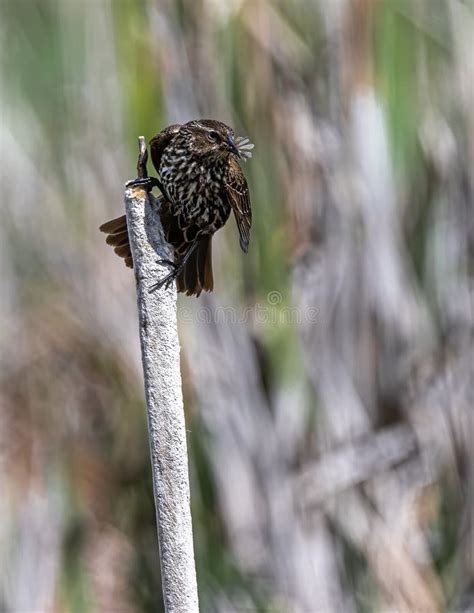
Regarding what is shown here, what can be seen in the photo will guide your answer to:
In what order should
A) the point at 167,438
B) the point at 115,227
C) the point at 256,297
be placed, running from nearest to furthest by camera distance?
the point at 167,438, the point at 115,227, the point at 256,297

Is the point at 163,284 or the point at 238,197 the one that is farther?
the point at 238,197

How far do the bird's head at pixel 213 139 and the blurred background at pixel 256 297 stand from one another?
174 mm

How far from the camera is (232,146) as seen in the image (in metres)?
1.69

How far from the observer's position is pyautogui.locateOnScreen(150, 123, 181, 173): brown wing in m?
1.66

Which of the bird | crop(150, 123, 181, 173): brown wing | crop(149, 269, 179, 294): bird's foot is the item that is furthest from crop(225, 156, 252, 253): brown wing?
crop(149, 269, 179, 294): bird's foot

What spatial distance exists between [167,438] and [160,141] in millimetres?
881

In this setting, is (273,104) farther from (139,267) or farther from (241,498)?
(139,267)

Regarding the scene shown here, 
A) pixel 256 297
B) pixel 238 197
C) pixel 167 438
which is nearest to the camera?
pixel 167 438

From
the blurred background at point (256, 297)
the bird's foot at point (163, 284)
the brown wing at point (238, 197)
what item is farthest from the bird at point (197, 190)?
the bird's foot at point (163, 284)

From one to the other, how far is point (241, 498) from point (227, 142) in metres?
0.73

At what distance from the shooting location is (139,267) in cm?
96

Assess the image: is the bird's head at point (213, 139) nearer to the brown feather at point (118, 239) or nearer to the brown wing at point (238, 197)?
the brown wing at point (238, 197)

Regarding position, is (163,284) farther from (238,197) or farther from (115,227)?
(238,197)

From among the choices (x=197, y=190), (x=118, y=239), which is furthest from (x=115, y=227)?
(x=197, y=190)
